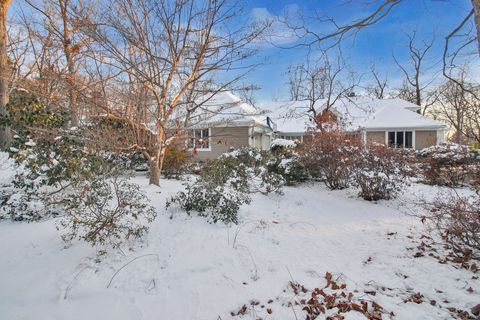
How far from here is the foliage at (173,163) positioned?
1007cm

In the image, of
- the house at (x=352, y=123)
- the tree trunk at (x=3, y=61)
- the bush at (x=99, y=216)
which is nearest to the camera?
the bush at (x=99, y=216)

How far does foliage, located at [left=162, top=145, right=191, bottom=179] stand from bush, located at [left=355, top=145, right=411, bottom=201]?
642cm

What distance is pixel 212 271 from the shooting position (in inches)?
134

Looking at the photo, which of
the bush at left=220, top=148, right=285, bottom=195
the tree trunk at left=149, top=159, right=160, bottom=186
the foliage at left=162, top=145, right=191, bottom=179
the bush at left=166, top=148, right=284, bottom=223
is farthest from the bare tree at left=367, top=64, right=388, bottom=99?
the tree trunk at left=149, top=159, right=160, bottom=186

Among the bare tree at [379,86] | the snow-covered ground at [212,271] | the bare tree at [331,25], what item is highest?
the bare tree at [379,86]

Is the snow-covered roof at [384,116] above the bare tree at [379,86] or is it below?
below

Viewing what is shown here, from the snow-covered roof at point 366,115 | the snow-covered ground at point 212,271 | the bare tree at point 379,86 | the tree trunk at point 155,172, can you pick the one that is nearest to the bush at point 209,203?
the snow-covered ground at point 212,271

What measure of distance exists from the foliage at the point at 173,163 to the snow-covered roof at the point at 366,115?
30.6ft

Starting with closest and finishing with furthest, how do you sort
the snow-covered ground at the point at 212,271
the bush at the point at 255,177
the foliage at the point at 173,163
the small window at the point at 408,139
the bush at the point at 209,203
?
the snow-covered ground at the point at 212,271, the bush at the point at 209,203, the bush at the point at 255,177, the foliage at the point at 173,163, the small window at the point at 408,139

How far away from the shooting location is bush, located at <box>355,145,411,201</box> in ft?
22.4

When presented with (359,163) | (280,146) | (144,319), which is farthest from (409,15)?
(280,146)

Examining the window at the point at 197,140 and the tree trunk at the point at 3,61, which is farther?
the tree trunk at the point at 3,61

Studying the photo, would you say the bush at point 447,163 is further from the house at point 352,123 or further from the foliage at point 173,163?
the foliage at point 173,163

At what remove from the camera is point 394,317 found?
260 cm
